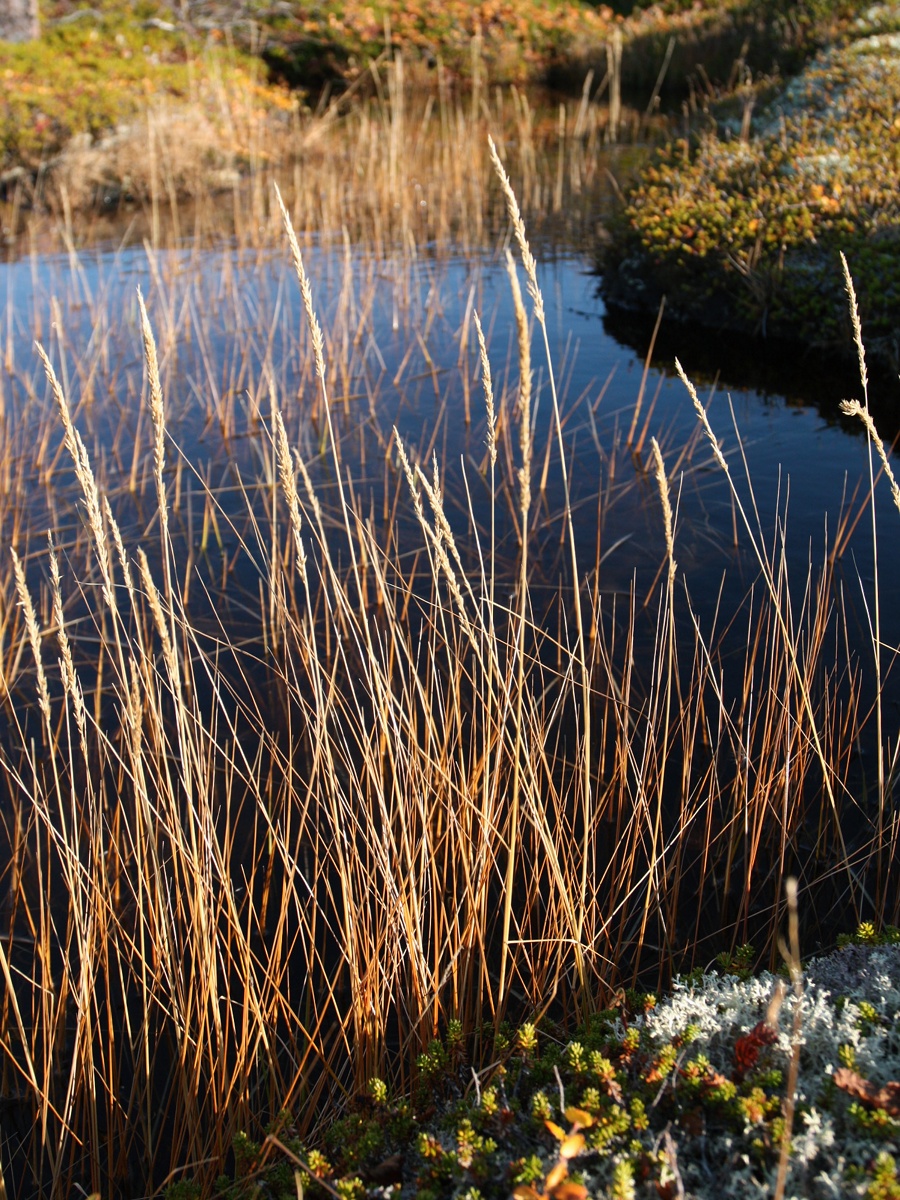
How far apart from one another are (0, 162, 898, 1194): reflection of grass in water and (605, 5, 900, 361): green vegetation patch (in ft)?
10.6

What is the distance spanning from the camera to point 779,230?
6.54m

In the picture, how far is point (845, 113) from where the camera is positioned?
8383mm

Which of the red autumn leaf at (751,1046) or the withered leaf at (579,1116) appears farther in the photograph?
the red autumn leaf at (751,1046)

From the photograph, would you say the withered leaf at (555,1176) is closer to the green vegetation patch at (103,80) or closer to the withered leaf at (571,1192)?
the withered leaf at (571,1192)

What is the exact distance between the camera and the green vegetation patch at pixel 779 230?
6070 mm

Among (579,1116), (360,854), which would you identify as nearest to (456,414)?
(360,854)

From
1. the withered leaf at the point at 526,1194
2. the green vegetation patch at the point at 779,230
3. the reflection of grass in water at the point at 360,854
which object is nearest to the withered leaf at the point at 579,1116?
the withered leaf at the point at 526,1194

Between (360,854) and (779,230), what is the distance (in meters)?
5.64

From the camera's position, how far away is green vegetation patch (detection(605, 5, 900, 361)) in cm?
607

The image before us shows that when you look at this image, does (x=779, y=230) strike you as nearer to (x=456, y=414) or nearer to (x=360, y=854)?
(x=456, y=414)

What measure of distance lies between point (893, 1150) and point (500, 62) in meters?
19.5

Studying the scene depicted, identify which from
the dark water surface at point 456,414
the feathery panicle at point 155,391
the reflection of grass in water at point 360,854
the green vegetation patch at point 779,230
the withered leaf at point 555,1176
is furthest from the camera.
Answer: the green vegetation patch at point 779,230

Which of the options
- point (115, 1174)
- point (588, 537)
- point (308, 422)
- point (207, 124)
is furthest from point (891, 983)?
point (207, 124)

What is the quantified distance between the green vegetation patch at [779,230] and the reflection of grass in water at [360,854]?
324 centimetres
